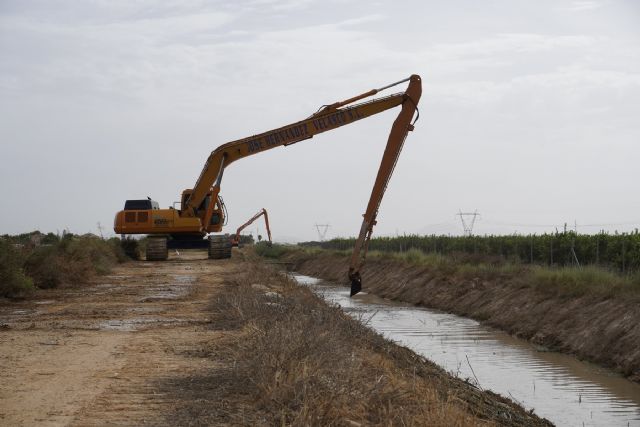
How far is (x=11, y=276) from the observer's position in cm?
2061

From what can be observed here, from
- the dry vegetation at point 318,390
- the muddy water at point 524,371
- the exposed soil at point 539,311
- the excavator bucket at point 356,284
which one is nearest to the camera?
the dry vegetation at point 318,390

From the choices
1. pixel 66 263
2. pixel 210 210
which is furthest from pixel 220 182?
pixel 66 263

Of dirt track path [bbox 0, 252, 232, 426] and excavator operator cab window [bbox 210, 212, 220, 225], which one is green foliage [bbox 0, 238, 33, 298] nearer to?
dirt track path [bbox 0, 252, 232, 426]

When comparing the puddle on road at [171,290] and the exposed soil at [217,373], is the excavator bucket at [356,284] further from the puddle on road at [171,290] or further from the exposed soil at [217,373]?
the exposed soil at [217,373]

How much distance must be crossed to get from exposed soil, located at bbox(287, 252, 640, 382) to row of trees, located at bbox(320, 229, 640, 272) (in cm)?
319

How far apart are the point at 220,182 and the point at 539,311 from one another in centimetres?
1642

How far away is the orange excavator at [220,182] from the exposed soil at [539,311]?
3968mm

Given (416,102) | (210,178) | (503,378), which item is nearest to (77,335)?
(503,378)

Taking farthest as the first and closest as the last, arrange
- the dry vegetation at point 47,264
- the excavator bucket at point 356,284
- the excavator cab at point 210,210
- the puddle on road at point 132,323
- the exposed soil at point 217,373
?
the excavator cab at point 210,210
the excavator bucket at point 356,284
the dry vegetation at point 47,264
the puddle on road at point 132,323
the exposed soil at point 217,373

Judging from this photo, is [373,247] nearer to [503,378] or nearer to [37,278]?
[37,278]

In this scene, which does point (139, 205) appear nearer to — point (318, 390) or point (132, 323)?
point (132, 323)

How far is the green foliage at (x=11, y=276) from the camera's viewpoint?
20.4 m

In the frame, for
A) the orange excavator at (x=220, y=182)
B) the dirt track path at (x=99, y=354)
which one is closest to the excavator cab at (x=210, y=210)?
the orange excavator at (x=220, y=182)

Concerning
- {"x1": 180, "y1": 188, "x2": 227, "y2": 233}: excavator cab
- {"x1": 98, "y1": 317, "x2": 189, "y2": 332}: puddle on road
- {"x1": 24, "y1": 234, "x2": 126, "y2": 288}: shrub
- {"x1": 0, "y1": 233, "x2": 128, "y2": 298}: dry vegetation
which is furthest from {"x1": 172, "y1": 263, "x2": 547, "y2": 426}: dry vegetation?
{"x1": 180, "y1": 188, "x2": 227, "y2": 233}: excavator cab
